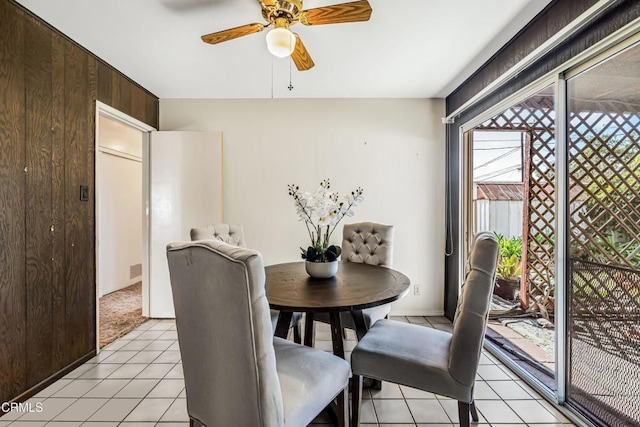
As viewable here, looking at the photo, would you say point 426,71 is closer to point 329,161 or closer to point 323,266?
point 329,161

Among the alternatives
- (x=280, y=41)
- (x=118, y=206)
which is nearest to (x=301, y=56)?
(x=280, y=41)

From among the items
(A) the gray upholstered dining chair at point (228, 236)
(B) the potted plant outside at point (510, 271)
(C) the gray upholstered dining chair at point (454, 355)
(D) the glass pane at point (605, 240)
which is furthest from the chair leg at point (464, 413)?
(B) the potted plant outside at point (510, 271)

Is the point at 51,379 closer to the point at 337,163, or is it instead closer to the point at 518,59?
the point at 337,163

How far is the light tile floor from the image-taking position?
5.26 ft

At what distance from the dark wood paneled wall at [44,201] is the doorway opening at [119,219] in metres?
1.16

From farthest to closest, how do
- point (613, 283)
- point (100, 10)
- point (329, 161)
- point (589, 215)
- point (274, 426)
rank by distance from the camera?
point (329, 161), point (100, 10), point (589, 215), point (613, 283), point (274, 426)

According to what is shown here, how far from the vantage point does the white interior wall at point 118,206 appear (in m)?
3.76

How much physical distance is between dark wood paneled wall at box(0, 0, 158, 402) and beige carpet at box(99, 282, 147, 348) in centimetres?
44

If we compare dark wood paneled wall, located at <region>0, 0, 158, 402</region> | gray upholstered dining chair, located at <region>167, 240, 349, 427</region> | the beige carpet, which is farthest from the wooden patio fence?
the beige carpet

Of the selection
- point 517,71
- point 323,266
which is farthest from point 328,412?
point 517,71

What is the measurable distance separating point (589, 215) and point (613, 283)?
36 cm

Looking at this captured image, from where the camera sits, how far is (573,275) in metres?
1.63

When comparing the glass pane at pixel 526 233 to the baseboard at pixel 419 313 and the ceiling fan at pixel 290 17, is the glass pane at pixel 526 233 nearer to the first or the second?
the baseboard at pixel 419 313

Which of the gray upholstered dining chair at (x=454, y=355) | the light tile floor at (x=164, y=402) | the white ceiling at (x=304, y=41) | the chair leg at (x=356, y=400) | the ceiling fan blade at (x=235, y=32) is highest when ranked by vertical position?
the white ceiling at (x=304, y=41)
